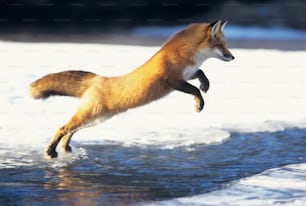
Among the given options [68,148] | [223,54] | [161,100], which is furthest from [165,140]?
[161,100]

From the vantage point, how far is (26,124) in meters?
4.98

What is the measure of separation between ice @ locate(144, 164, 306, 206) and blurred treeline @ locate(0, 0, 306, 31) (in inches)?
97.8

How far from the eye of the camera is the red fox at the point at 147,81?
375cm

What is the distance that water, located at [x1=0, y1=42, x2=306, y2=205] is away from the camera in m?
3.21

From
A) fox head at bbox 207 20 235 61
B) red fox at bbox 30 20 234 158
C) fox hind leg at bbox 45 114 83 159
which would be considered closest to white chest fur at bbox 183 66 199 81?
red fox at bbox 30 20 234 158

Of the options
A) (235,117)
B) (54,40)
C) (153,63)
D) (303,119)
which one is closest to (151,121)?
(235,117)

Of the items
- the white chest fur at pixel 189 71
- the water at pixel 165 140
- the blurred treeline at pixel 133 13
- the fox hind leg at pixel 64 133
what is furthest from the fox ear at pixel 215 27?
the blurred treeline at pixel 133 13

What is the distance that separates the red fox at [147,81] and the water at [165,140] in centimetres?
25

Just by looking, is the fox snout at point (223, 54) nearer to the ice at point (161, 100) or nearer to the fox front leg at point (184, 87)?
the fox front leg at point (184, 87)

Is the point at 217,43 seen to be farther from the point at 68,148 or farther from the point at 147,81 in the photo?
the point at 68,148

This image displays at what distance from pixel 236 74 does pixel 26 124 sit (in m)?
2.08

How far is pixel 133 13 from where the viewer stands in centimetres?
610

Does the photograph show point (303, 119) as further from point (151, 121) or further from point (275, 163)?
point (275, 163)

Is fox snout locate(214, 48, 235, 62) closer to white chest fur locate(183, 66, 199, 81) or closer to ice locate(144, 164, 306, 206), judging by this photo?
white chest fur locate(183, 66, 199, 81)
